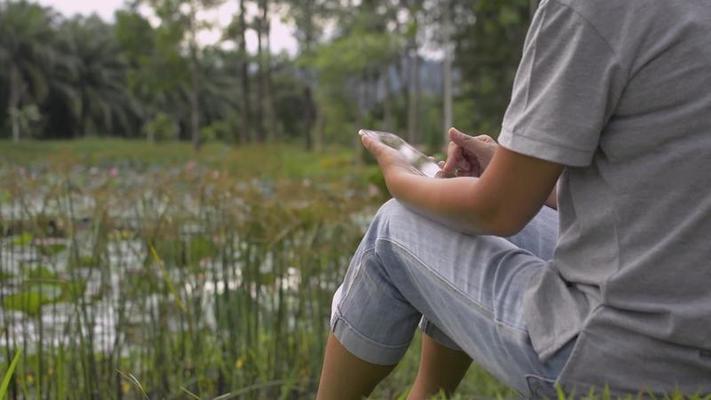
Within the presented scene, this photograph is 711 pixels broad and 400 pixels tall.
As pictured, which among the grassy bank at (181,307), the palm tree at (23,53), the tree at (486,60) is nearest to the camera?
the grassy bank at (181,307)

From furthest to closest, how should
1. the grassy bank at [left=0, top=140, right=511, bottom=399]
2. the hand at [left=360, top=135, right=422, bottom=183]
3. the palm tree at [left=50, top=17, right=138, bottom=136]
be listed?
the palm tree at [left=50, top=17, right=138, bottom=136], the grassy bank at [left=0, top=140, right=511, bottom=399], the hand at [left=360, top=135, right=422, bottom=183]

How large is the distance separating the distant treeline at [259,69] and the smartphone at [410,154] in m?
9.89

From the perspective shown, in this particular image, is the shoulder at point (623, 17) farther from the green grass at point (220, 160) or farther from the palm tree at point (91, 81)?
the palm tree at point (91, 81)

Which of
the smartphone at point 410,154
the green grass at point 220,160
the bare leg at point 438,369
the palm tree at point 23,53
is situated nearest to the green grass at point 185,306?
the green grass at point 220,160

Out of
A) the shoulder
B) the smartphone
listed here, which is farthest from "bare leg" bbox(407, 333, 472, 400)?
the shoulder

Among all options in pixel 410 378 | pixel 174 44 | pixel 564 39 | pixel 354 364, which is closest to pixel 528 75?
pixel 564 39

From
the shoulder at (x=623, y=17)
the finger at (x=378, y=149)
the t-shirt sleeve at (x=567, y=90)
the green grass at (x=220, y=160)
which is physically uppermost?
the shoulder at (x=623, y=17)

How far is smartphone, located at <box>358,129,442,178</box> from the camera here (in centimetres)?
133

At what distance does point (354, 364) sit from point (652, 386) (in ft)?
1.35

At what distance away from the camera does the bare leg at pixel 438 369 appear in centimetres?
138

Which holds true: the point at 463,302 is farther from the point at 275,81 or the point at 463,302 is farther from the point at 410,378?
the point at 275,81

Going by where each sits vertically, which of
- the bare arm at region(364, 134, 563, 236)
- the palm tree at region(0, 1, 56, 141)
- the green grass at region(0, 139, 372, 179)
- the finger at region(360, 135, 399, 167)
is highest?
the palm tree at region(0, 1, 56, 141)

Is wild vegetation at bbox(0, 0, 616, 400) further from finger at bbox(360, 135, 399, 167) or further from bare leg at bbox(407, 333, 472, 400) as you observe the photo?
finger at bbox(360, 135, 399, 167)

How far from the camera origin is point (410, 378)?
8.76 feet
